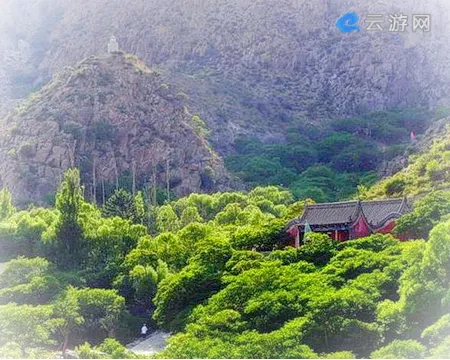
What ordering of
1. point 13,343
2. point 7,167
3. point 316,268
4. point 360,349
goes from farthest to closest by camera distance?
point 7,167, point 316,268, point 13,343, point 360,349

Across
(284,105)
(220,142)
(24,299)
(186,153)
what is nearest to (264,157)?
(220,142)

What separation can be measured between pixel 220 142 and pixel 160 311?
116ft

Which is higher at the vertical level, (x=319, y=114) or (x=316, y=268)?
(x=319, y=114)

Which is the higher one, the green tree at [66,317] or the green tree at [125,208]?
the green tree at [125,208]

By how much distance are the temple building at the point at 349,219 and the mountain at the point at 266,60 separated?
1229 inches

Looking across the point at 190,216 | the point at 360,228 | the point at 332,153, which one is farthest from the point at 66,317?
the point at 332,153

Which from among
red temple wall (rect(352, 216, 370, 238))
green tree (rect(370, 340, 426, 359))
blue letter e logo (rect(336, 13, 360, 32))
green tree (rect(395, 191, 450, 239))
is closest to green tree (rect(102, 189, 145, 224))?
blue letter e logo (rect(336, 13, 360, 32))

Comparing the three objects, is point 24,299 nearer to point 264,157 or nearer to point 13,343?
point 13,343

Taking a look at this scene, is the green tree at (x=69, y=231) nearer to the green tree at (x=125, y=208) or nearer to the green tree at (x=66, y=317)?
the green tree at (x=66, y=317)

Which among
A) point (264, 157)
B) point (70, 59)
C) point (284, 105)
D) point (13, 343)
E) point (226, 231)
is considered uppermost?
point (70, 59)

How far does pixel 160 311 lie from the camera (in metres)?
26.3

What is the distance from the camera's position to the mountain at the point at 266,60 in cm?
6738

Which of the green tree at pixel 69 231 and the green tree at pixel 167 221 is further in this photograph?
the green tree at pixel 167 221

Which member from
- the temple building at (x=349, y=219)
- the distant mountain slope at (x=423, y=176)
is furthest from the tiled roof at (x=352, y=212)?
the distant mountain slope at (x=423, y=176)
